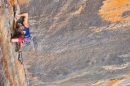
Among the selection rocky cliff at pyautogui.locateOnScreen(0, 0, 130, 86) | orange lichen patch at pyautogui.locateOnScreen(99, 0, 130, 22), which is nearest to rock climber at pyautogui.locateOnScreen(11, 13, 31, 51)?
rocky cliff at pyautogui.locateOnScreen(0, 0, 130, 86)

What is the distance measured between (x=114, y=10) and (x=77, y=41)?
1.58ft

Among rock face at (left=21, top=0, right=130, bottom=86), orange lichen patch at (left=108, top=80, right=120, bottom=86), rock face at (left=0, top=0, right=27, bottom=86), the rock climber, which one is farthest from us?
orange lichen patch at (left=108, top=80, right=120, bottom=86)

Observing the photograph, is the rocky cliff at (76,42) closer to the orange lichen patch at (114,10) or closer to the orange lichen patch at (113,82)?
the orange lichen patch at (114,10)

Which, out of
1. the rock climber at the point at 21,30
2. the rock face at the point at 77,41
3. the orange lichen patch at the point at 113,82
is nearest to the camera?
the rock climber at the point at 21,30

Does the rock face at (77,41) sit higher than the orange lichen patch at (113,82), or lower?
higher

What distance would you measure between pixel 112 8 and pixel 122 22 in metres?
0.22

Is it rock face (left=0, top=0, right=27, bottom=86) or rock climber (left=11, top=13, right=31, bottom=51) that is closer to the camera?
rock face (left=0, top=0, right=27, bottom=86)

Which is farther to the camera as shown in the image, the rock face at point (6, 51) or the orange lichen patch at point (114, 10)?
the orange lichen patch at point (114, 10)

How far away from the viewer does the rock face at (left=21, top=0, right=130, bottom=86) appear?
2.66 metres

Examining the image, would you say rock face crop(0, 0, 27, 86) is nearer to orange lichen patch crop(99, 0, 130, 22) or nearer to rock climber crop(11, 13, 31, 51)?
rock climber crop(11, 13, 31, 51)

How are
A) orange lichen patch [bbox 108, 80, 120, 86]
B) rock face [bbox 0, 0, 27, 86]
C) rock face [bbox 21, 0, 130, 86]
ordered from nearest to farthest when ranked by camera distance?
rock face [bbox 0, 0, 27, 86] → rock face [bbox 21, 0, 130, 86] → orange lichen patch [bbox 108, 80, 120, 86]

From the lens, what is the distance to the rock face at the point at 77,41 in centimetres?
266

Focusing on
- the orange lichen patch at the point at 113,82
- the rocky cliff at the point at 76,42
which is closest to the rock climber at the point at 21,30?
the rocky cliff at the point at 76,42

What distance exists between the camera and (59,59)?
3.17 meters
